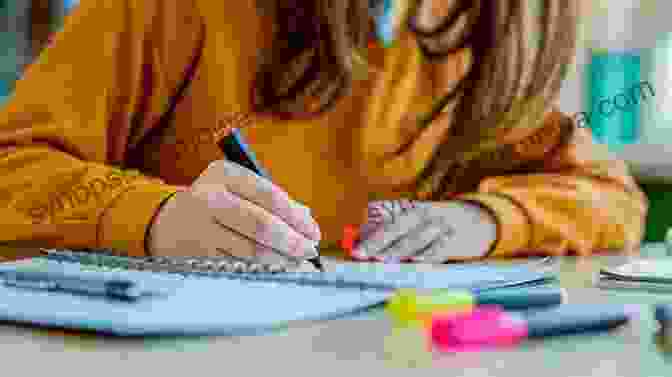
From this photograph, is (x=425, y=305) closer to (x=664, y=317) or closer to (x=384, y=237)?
(x=664, y=317)

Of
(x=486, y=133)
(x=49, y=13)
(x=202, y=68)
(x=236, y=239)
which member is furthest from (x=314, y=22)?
(x=49, y=13)

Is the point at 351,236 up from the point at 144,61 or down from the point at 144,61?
down

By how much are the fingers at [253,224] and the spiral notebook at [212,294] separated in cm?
3

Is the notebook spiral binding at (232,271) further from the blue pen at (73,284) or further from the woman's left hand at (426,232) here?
the woman's left hand at (426,232)

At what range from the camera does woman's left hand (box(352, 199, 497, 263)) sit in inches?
31.0

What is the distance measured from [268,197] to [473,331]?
27cm

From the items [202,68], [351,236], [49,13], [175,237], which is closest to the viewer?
[175,237]

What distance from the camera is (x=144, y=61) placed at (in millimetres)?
915

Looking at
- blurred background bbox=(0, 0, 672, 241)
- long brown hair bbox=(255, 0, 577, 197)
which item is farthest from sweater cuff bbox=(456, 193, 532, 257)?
blurred background bbox=(0, 0, 672, 241)

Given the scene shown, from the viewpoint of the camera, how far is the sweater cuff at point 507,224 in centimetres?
88

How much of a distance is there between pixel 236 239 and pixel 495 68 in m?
0.45

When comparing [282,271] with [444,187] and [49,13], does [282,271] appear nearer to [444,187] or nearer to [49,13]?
[444,187]

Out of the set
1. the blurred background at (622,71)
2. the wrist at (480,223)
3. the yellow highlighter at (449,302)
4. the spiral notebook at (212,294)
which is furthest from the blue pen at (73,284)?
the blurred background at (622,71)

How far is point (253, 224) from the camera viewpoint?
0.61 meters
